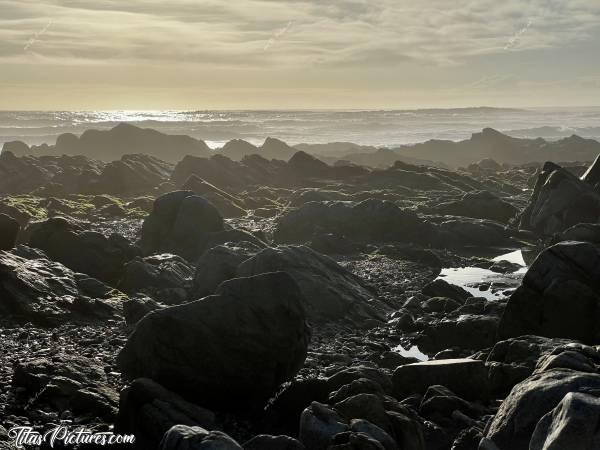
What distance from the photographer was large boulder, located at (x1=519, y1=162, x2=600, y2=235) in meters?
48.3

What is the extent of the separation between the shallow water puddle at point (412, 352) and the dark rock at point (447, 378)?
478cm

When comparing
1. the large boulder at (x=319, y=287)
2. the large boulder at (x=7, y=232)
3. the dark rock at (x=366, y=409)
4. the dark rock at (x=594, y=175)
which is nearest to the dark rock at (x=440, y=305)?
the large boulder at (x=319, y=287)

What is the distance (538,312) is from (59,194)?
56.8m

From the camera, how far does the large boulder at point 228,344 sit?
18812 mm

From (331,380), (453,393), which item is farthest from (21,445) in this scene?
(453,393)

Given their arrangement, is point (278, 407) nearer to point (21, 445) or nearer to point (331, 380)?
point (331, 380)

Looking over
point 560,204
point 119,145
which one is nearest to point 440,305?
point 560,204

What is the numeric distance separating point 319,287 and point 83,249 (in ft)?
45.8

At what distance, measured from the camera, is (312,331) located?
1048 inches

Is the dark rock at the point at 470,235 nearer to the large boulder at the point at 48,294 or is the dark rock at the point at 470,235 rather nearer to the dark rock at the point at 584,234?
the dark rock at the point at 584,234

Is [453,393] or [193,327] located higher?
[193,327]

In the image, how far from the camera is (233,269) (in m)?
31.1

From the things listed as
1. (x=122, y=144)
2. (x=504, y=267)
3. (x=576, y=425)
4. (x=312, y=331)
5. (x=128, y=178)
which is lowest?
(x=504, y=267)

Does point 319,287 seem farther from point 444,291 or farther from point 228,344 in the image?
point 228,344
